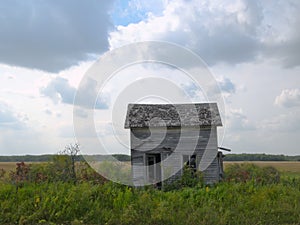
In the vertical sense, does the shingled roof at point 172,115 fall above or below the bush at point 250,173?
above

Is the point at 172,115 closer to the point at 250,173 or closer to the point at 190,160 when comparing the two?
the point at 190,160

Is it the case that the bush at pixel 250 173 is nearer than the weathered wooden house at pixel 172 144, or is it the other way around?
the bush at pixel 250 173

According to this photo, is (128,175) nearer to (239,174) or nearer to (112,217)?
(239,174)

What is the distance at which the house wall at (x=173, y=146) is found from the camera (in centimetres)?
1964

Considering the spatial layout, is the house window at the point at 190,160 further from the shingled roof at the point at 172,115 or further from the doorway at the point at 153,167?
the shingled roof at the point at 172,115

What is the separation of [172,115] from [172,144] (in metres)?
1.63

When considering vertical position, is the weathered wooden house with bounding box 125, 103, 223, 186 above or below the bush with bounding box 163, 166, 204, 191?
above

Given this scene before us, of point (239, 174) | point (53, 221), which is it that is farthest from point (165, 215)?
point (239, 174)

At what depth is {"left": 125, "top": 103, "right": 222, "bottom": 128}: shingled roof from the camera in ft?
64.9

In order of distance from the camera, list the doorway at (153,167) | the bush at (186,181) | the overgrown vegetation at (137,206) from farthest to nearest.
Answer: the doorway at (153,167) → the bush at (186,181) → the overgrown vegetation at (137,206)

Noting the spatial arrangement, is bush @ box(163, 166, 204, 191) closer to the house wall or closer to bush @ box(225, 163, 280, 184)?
the house wall

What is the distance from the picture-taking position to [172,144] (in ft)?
65.3

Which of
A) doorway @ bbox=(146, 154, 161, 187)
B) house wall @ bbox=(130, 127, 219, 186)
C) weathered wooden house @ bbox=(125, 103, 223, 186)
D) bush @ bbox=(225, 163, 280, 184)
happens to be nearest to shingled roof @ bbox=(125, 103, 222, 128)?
weathered wooden house @ bbox=(125, 103, 223, 186)

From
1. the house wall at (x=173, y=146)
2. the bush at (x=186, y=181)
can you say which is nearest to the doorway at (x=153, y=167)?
the house wall at (x=173, y=146)
